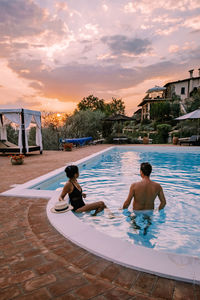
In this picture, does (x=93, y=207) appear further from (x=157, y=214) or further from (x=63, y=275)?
(x=63, y=275)

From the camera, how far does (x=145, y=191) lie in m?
3.30

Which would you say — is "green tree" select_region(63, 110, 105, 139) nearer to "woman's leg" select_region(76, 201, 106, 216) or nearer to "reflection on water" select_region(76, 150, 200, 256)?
"reflection on water" select_region(76, 150, 200, 256)

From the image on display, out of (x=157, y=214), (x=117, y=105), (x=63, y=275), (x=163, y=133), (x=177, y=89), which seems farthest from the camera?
(x=117, y=105)

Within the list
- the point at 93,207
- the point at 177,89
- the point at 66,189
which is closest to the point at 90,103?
the point at 177,89

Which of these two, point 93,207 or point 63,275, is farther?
point 93,207

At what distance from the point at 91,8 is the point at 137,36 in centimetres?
474

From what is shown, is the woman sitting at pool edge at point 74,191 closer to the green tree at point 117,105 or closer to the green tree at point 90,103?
the green tree at point 90,103

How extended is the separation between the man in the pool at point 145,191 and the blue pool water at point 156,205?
315 millimetres

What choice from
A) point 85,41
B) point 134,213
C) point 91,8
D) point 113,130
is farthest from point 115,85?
point 134,213

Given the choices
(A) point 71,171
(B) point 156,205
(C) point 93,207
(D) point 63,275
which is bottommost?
(B) point 156,205

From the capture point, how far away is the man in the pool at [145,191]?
3230 mm

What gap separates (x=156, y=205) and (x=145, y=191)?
1.80 metres

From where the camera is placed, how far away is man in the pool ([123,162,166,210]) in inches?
127

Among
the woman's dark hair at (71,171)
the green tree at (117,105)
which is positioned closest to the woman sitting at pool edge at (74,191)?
the woman's dark hair at (71,171)
